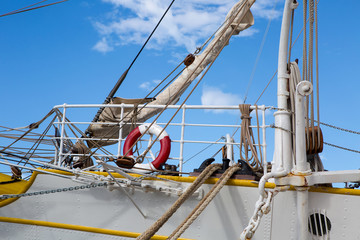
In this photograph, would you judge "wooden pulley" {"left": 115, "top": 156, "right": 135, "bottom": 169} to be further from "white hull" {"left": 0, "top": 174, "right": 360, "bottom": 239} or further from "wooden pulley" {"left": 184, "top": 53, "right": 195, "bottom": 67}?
"wooden pulley" {"left": 184, "top": 53, "right": 195, "bottom": 67}

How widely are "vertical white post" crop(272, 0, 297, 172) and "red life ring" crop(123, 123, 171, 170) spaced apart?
1.67 metres

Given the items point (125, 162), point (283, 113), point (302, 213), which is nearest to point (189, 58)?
point (125, 162)

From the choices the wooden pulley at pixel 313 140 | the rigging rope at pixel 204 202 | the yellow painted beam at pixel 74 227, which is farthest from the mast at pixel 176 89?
the wooden pulley at pixel 313 140

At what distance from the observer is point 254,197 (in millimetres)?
5309

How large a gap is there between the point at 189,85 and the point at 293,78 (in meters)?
4.18

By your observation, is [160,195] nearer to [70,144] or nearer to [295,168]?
[295,168]

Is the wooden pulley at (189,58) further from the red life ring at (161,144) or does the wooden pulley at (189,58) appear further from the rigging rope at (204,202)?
the rigging rope at (204,202)

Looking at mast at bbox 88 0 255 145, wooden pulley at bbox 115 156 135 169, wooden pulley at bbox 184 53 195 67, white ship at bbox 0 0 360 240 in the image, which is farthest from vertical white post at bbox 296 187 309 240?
wooden pulley at bbox 184 53 195 67

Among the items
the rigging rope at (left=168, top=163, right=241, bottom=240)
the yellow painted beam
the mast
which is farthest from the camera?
the mast

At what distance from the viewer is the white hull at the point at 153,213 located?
5.09m

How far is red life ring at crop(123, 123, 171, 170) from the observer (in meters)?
5.95

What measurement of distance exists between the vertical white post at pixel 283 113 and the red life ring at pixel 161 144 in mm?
1669

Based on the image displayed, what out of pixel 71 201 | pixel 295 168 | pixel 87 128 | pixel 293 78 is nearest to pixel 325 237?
pixel 295 168

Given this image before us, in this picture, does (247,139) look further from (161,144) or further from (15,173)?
(15,173)
